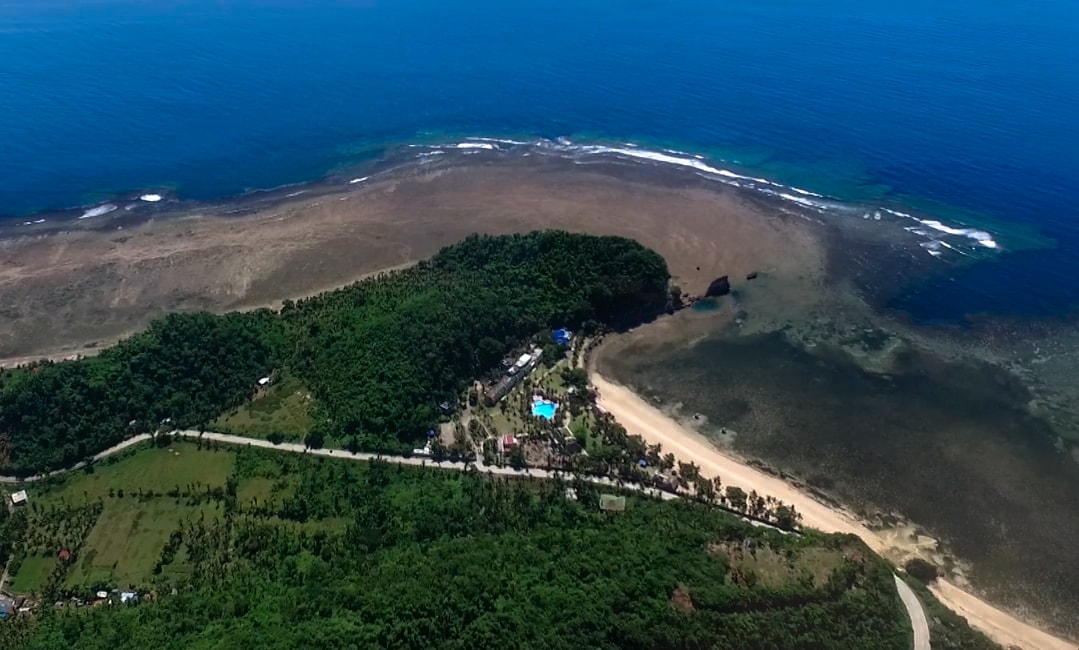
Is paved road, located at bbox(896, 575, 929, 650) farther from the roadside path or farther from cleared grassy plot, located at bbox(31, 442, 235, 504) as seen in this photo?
cleared grassy plot, located at bbox(31, 442, 235, 504)

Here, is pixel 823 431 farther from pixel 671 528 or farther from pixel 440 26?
pixel 440 26

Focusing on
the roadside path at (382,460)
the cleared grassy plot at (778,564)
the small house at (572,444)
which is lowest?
the roadside path at (382,460)

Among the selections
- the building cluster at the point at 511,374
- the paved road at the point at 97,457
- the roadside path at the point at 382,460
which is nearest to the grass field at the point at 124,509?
the paved road at the point at 97,457

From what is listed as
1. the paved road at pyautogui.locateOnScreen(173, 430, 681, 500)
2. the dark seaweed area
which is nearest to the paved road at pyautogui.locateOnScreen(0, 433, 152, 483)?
the paved road at pyautogui.locateOnScreen(173, 430, 681, 500)

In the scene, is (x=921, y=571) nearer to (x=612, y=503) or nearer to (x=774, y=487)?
(x=774, y=487)

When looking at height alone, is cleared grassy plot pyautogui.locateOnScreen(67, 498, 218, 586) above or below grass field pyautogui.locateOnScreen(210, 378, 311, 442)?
below

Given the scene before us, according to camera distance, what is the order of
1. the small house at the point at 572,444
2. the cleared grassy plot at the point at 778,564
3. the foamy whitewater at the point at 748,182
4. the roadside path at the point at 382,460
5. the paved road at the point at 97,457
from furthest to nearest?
the foamy whitewater at the point at 748,182 < the small house at the point at 572,444 < the roadside path at the point at 382,460 < the paved road at the point at 97,457 < the cleared grassy plot at the point at 778,564

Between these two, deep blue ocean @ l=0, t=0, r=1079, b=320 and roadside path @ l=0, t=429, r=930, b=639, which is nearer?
roadside path @ l=0, t=429, r=930, b=639

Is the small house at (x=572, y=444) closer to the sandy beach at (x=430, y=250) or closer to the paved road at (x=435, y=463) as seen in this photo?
the paved road at (x=435, y=463)
